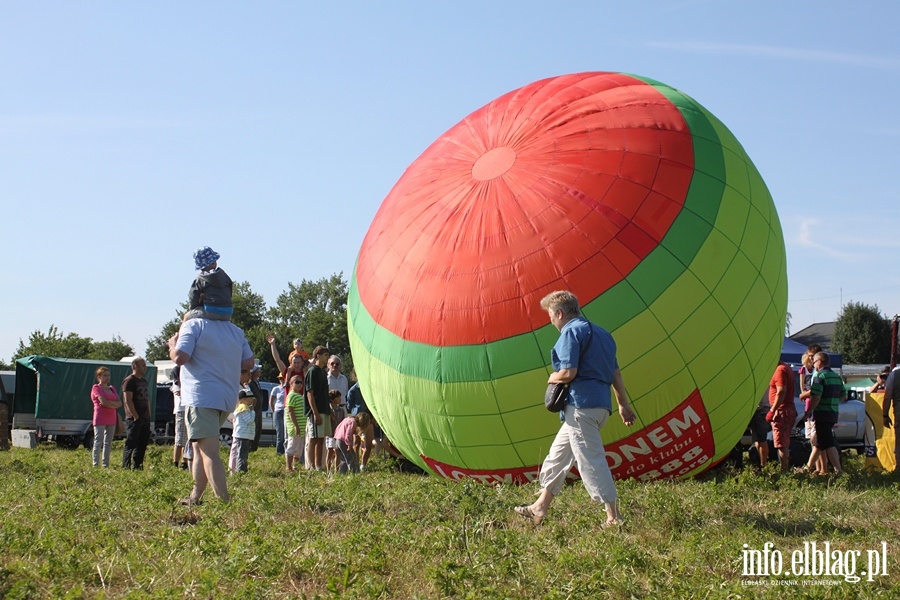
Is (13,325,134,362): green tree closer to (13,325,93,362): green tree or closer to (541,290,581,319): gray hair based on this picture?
(13,325,93,362): green tree

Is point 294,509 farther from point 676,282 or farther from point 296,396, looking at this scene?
point 296,396

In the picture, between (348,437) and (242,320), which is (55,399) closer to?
(348,437)

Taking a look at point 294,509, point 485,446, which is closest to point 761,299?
point 485,446

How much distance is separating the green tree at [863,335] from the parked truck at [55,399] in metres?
53.7

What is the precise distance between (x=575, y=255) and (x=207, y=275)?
3.39 meters

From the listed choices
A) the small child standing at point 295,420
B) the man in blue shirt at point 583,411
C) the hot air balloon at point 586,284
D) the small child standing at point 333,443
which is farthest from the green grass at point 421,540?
the small child standing at point 295,420

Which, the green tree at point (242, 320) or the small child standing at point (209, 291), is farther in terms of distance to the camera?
the green tree at point (242, 320)

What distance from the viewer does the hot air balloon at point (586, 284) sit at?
8.80 meters

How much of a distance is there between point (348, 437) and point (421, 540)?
6.74 metres

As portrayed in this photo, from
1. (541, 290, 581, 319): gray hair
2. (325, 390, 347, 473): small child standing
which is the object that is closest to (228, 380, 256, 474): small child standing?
(325, 390, 347, 473): small child standing

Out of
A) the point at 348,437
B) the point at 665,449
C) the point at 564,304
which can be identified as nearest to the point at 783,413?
the point at 665,449

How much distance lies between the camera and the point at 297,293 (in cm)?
9456

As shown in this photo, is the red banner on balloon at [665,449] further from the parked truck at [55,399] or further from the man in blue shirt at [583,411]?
the parked truck at [55,399]

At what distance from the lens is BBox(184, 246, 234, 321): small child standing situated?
751 centimetres
